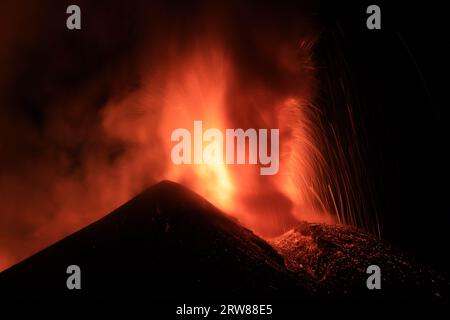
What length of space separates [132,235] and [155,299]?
1417 mm

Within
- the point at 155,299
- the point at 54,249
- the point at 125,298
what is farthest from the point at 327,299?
the point at 54,249

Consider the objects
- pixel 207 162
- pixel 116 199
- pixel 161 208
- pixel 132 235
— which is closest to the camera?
pixel 132 235

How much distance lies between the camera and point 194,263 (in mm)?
5562

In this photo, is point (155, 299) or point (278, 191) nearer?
point (155, 299)

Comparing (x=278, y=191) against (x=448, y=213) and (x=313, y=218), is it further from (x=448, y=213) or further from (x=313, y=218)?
(x=448, y=213)

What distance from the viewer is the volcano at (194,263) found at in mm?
5238

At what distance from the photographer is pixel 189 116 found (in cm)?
1252

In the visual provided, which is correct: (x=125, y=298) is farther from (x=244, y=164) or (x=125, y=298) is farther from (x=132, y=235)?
(x=244, y=164)

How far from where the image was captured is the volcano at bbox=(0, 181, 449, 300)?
5.24 m

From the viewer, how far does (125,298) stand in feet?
16.4

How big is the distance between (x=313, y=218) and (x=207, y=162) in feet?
12.8

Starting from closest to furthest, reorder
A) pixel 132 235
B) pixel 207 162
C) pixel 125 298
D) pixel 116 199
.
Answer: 1. pixel 125 298
2. pixel 132 235
3. pixel 207 162
4. pixel 116 199

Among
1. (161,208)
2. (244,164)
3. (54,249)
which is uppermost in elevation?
(244,164)

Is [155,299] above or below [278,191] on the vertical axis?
below
